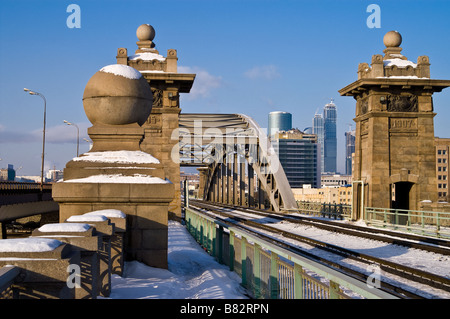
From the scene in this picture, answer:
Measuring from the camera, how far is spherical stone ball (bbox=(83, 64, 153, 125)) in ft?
34.4

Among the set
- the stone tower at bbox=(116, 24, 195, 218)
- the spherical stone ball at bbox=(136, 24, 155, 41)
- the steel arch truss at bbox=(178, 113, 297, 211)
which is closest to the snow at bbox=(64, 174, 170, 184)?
the stone tower at bbox=(116, 24, 195, 218)

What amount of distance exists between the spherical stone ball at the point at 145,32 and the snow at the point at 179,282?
80.9ft

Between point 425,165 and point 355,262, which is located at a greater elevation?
point 425,165

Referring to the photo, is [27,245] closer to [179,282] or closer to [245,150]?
[179,282]

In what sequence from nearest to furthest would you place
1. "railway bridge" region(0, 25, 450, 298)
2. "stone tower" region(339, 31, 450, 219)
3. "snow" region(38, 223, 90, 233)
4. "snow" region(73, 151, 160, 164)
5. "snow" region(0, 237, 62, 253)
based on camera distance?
"snow" region(0, 237, 62, 253)
"snow" region(38, 223, 90, 233)
"railway bridge" region(0, 25, 450, 298)
"snow" region(73, 151, 160, 164)
"stone tower" region(339, 31, 450, 219)

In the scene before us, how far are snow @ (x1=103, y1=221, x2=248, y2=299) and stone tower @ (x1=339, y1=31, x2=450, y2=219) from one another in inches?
765

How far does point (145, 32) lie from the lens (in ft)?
111

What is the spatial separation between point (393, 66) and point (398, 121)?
3387 mm

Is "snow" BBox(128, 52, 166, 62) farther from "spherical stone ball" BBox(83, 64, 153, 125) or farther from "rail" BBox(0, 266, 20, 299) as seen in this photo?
"rail" BBox(0, 266, 20, 299)

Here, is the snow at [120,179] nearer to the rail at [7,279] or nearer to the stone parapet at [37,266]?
the stone parapet at [37,266]

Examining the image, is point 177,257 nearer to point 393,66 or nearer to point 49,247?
point 49,247

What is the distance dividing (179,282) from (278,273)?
7.70 ft

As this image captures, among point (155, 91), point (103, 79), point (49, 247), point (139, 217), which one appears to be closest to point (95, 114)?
point (103, 79)

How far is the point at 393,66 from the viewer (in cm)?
3031
